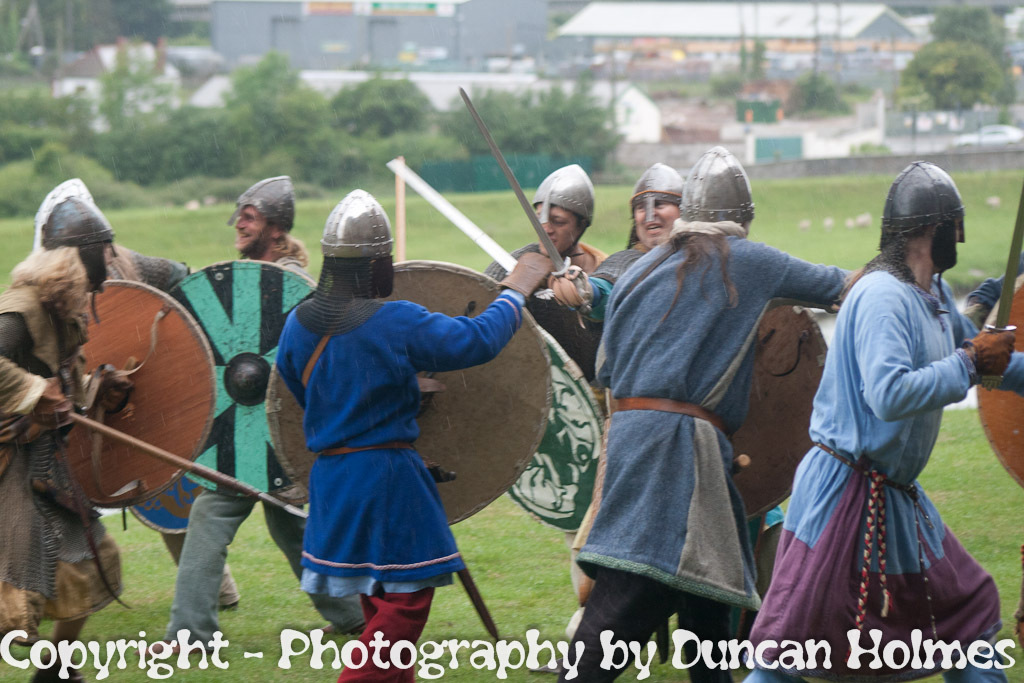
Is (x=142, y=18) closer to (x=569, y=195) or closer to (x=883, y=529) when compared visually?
(x=569, y=195)

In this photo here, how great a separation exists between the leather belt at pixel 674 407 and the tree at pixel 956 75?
168 feet

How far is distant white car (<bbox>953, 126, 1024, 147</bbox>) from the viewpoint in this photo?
45250 millimetres

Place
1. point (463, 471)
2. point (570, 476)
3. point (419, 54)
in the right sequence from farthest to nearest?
point (419, 54)
point (570, 476)
point (463, 471)

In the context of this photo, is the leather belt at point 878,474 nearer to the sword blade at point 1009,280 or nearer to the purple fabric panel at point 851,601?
the purple fabric panel at point 851,601

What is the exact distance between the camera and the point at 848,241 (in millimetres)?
37438

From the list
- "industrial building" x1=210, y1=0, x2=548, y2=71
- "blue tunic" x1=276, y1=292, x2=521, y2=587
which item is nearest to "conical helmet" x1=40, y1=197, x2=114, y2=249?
"blue tunic" x1=276, y1=292, x2=521, y2=587

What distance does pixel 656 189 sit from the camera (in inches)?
173

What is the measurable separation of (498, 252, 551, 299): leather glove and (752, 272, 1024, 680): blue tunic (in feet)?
3.09

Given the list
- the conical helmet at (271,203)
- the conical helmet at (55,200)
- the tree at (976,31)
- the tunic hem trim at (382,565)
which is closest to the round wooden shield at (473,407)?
the tunic hem trim at (382,565)

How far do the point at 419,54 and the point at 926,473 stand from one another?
67.9 meters

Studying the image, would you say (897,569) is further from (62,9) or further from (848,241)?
(62,9)

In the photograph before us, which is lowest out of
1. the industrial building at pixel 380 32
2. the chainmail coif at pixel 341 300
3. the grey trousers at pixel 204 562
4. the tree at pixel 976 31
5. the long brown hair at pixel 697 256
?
the grey trousers at pixel 204 562

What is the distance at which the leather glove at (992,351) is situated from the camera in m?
2.94

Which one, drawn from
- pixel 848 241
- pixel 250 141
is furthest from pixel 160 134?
pixel 848 241
